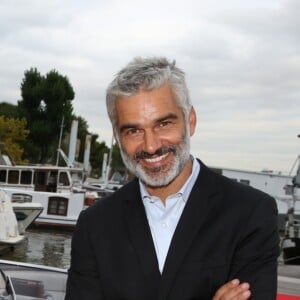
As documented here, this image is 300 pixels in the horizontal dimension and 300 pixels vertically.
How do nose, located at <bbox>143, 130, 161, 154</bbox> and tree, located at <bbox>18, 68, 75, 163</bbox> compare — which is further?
tree, located at <bbox>18, 68, 75, 163</bbox>

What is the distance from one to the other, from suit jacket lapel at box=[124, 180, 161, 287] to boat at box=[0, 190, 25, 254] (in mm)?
15739

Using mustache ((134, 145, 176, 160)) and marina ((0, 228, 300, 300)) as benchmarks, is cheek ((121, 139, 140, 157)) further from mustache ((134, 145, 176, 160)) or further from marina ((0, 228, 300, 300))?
marina ((0, 228, 300, 300))

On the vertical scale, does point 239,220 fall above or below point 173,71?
below

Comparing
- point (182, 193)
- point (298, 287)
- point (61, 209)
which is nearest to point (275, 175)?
point (61, 209)

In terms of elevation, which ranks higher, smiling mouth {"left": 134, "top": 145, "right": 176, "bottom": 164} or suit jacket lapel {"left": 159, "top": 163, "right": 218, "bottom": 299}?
smiling mouth {"left": 134, "top": 145, "right": 176, "bottom": 164}

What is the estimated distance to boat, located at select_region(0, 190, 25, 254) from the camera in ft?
58.2

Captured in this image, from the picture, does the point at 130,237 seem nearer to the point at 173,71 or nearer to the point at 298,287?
the point at 173,71

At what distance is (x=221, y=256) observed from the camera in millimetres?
2262

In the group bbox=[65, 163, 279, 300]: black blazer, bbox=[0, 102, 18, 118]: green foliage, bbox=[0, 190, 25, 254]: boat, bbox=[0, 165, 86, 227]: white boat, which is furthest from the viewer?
bbox=[0, 102, 18, 118]: green foliage

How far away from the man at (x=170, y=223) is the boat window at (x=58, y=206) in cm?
2586

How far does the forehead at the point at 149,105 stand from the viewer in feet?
7.43

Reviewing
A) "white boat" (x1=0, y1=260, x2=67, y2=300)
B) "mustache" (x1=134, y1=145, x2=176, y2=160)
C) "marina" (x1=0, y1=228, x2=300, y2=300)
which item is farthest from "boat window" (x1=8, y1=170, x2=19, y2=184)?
"mustache" (x1=134, y1=145, x2=176, y2=160)

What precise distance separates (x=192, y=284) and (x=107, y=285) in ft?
1.10

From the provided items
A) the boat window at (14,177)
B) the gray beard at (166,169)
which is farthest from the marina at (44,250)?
the gray beard at (166,169)
